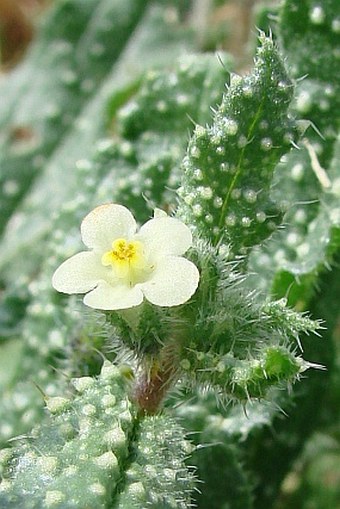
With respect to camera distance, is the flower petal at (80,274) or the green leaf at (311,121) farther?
the green leaf at (311,121)

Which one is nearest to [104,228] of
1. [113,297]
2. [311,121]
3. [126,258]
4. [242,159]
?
[126,258]

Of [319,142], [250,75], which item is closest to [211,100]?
[319,142]

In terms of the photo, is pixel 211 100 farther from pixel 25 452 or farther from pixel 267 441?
pixel 25 452

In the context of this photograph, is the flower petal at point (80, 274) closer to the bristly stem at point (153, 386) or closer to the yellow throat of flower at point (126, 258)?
the yellow throat of flower at point (126, 258)

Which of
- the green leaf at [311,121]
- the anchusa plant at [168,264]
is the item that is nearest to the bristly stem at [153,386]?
the anchusa plant at [168,264]

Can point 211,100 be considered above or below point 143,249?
below
